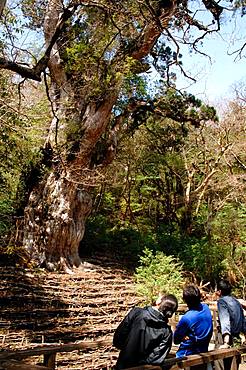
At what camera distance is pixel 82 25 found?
1156 cm

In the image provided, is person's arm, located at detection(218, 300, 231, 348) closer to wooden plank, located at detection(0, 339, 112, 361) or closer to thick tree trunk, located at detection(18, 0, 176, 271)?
wooden plank, located at detection(0, 339, 112, 361)

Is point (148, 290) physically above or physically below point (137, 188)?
below

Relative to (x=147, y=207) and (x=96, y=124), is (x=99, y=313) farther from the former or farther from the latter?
(x=147, y=207)

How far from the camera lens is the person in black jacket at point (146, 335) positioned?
3.17m

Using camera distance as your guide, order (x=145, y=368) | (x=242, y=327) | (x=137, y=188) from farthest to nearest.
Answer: (x=137, y=188) → (x=242, y=327) → (x=145, y=368)

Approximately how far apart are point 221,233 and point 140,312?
39.7 feet

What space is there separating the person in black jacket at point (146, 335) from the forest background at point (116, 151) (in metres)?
5.23

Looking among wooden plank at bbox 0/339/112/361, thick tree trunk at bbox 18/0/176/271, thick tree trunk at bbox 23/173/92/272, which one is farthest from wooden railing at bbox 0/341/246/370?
thick tree trunk at bbox 18/0/176/271

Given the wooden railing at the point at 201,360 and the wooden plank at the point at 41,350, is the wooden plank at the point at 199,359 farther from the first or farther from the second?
the wooden plank at the point at 41,350

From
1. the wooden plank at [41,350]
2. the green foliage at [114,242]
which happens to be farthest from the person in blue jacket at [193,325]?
the green foliage at [114,242]

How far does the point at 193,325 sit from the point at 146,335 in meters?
0.82

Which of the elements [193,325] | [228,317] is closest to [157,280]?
[228,317]

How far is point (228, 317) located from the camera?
437 cm

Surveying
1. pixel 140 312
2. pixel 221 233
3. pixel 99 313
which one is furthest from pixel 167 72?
pixel 140 312
